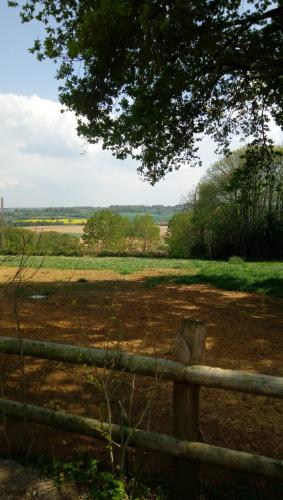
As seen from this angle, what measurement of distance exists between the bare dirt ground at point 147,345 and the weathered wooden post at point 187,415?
27 centimetres

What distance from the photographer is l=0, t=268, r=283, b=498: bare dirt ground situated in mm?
3572

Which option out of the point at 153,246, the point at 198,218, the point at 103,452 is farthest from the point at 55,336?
the point at 153,246

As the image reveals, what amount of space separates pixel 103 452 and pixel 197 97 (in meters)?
9.23

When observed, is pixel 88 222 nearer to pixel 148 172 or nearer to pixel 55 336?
pixel 148 172

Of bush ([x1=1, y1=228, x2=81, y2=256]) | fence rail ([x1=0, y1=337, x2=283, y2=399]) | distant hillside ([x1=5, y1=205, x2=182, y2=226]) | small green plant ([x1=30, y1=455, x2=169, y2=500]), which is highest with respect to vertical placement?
distant hillside ([x1=5, y1=205, x2=182, y2=226])

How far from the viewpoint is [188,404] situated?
2.87 m

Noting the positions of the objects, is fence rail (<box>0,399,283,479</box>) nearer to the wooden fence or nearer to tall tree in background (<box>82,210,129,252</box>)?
the wooden fence

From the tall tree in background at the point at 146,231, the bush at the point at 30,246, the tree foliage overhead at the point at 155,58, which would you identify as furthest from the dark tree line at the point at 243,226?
the tall tree in background at the point at 146,231

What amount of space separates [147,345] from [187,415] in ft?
9.45

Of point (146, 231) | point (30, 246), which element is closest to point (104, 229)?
point (146, 231)

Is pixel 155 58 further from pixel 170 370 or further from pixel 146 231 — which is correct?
pixel 146 231

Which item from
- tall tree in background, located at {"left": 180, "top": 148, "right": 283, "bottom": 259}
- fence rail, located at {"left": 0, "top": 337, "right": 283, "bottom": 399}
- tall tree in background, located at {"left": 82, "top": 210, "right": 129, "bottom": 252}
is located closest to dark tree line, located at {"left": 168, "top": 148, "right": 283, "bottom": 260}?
tall tree in background, located at {"left": 180, "top": 148, "right": 283, "bottom": 259}

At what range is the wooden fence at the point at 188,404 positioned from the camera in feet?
8.91

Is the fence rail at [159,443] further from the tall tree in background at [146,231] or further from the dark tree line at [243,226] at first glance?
the tall tree in background at [146,231]
